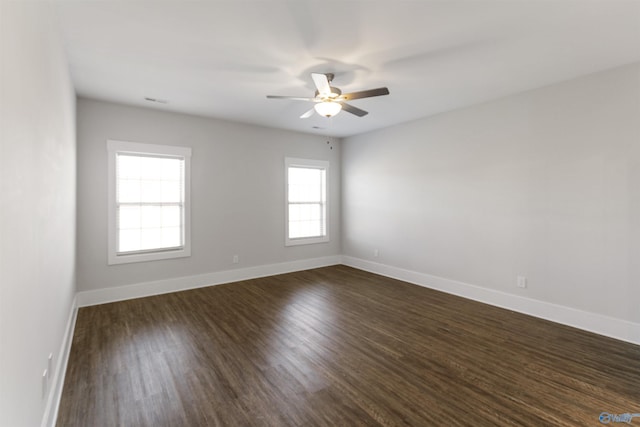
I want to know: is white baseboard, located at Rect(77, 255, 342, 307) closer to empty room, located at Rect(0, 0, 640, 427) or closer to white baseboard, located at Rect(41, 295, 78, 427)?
empty room, located at Rect(0, 0, 640, 427)

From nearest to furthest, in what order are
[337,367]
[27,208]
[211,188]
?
1. [27,208]
2. [337,367]
3. [211,188]

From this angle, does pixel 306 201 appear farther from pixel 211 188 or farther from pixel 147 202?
pixel 147 202

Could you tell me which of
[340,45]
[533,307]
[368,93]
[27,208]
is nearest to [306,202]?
[368,93]

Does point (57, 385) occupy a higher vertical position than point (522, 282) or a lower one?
lower

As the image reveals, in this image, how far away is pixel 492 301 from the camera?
4.07 m

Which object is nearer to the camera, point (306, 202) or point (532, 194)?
point (532, 194)

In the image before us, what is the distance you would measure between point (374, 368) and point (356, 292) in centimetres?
210

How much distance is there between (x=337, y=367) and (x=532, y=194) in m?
3.22

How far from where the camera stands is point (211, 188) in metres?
4.98

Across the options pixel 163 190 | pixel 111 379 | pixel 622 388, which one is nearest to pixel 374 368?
pixel 622 388

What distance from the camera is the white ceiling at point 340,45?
215 centimetres

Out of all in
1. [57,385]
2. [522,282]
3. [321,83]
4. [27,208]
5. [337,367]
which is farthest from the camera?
[522,282]

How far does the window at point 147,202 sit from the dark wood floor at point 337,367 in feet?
2.84

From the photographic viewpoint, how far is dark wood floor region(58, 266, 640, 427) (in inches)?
78.1
